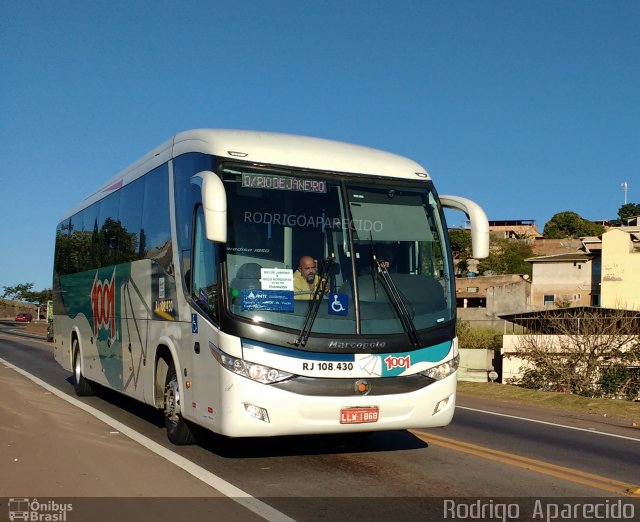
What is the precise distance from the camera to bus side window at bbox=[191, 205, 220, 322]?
27.8ft

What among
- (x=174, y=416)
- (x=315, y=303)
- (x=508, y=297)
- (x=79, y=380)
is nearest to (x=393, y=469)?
(x=315, y=303)

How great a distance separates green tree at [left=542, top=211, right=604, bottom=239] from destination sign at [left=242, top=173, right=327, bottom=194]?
129 metres

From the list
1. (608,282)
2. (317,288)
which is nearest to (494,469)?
(317,288)

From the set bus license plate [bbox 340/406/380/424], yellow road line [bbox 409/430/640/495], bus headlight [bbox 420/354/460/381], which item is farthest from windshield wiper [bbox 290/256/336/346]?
yellow road line [bbox 409/430/640/495]

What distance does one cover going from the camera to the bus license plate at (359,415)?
8320 millimetres

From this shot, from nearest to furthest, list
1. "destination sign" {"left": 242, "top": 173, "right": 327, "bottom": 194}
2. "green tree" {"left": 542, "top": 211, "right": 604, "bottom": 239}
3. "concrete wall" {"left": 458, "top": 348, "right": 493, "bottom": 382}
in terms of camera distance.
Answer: "destination sign" {"left": 242, "top": 173, "right": 327, "bottom": 194}
"concrete wall" {"left": 458, "top": 348, "right": 493, "bottom": 382}
"green tree" {"left": 542, "top": 211, "right": 604, "bottom": 239}

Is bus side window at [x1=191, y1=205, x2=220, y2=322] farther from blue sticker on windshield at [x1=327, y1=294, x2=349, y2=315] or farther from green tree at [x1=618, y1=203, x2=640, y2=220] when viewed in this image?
green tree at [x1=618, y1=203, x2=640, y2=220]

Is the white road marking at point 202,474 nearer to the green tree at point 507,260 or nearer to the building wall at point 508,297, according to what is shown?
the building wall at point 508,297

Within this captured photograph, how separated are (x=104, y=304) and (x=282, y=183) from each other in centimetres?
591

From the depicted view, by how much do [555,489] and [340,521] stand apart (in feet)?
8.38

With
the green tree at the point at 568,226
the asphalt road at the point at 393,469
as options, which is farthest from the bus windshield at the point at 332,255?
the green tree at the point at 568,226

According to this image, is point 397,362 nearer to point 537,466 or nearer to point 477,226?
point 477,226

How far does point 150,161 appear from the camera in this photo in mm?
11297

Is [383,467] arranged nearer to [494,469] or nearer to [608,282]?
[494,469]
